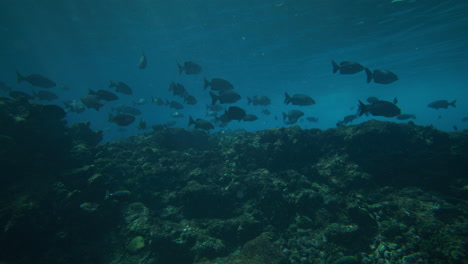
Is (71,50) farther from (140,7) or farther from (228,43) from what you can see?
(228,43)

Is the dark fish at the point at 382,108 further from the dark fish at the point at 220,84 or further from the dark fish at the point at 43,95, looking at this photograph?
the dark fish at the point at 43,95

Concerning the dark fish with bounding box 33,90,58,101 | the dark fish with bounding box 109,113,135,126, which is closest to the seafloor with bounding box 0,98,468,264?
the dark fish with bounding box 109,113,135,126

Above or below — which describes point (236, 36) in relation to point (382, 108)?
above

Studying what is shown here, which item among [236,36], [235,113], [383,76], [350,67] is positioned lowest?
[235,113]

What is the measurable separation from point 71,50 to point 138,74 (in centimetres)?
1300

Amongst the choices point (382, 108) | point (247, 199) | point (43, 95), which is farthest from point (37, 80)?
point (382, 108)

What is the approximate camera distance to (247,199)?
7473 millimetres

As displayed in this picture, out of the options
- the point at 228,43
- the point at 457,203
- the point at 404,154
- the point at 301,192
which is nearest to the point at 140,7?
the point at 228,43

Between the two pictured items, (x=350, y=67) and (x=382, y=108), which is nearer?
(x=382, y=108)

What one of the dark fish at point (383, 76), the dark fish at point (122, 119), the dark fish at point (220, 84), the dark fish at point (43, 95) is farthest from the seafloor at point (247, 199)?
the dark fish at point (43, 95)

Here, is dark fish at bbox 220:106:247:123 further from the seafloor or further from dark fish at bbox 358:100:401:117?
dark fish at bbox 358:100:401:117

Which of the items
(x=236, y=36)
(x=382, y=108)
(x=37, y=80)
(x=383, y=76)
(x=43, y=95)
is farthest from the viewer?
(x=236, y=36)

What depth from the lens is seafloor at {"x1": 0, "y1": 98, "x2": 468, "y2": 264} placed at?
529 cm

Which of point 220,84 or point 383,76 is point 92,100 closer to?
point 220,84
